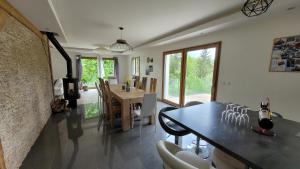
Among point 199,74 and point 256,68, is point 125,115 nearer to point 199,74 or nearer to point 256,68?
point 199,74

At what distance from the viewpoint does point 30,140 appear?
2232mm

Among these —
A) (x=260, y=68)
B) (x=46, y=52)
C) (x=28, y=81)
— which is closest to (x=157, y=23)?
(x=260, y=68)

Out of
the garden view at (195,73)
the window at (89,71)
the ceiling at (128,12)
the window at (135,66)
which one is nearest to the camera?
the ceiling at (128,12)

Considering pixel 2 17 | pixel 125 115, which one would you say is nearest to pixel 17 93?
pixel 2 17

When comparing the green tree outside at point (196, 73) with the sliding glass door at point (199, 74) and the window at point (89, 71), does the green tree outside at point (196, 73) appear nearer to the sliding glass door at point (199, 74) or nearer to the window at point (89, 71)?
the sliding glass door at point (199, 74)

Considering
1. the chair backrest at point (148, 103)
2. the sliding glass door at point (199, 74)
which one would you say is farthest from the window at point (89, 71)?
the chair backrest at point (148, 103)

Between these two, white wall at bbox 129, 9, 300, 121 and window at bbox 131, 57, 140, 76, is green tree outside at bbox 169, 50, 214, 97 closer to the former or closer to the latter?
white wall at bbox 129, 9, 300, 121

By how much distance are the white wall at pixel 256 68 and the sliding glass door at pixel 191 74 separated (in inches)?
9.4

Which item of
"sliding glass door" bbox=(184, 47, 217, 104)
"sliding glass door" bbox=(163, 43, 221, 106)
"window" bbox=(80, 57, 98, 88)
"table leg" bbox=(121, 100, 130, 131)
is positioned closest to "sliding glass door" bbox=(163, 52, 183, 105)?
"sliding glass door" bbox=(163, 43, 221, 106)

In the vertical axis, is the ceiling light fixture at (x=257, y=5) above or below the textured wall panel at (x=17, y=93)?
above

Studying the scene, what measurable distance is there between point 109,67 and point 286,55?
28.5 ft

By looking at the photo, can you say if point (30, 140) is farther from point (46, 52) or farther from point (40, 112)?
point (46, 52)

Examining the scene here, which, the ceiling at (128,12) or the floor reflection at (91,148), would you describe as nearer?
the floor reflection at (91,148)

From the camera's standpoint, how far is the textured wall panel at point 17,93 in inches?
64.4
